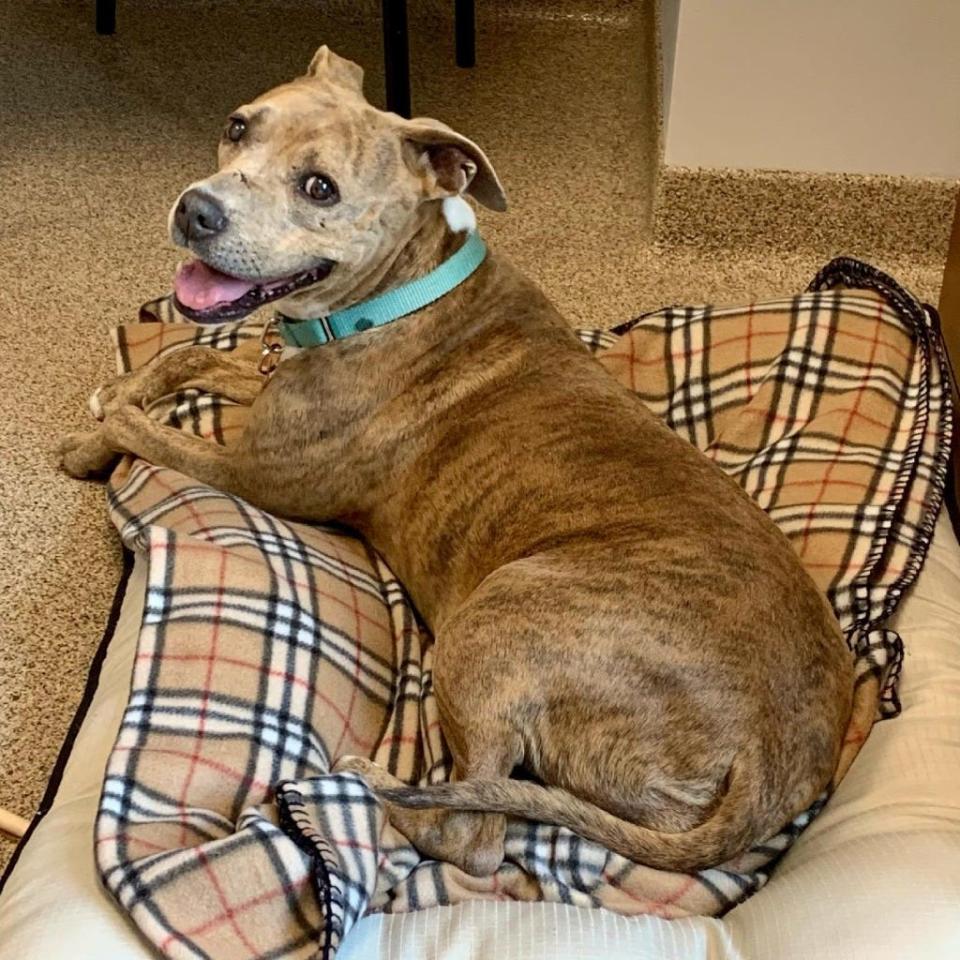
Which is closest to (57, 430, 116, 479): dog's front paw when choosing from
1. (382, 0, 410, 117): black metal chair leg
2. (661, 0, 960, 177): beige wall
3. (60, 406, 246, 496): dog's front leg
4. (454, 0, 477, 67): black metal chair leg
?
(60, 406, 246, 496): dog's front leg

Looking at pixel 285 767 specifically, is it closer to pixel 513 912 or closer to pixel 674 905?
pixel 513 912

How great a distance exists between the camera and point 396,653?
1.96 m

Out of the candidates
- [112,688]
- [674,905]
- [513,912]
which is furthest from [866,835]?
[112,688]

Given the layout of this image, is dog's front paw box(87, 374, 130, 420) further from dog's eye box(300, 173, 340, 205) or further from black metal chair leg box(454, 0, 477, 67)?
black metal chair leg box(454, 0, 477, 67)

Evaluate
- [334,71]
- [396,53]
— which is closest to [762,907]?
[334,71]

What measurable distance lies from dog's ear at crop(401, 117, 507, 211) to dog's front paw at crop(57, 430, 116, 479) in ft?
2.65

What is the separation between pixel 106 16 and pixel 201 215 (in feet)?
9.02

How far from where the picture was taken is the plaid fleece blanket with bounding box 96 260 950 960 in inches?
56.6

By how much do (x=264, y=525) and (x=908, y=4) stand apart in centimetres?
193

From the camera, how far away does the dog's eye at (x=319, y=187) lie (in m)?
1.84

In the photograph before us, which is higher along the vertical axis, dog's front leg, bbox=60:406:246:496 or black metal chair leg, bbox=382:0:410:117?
black metal chair leg, bbox=382:0:410:117

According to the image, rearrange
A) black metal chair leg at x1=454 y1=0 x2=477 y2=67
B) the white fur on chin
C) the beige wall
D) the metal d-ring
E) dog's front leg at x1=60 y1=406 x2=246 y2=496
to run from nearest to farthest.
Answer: the white fur on chin, dog's front leg at x1=60 y1=406 x2=246 y2=496, the metal d-ring, the beige wall, black metal chair leg at x1=454 y1=0 x2=477 y2=67

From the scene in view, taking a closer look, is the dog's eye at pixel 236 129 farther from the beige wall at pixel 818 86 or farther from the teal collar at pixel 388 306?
the beige wall at pixel 818 86

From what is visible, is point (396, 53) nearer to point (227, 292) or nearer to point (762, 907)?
point (227, 292)
